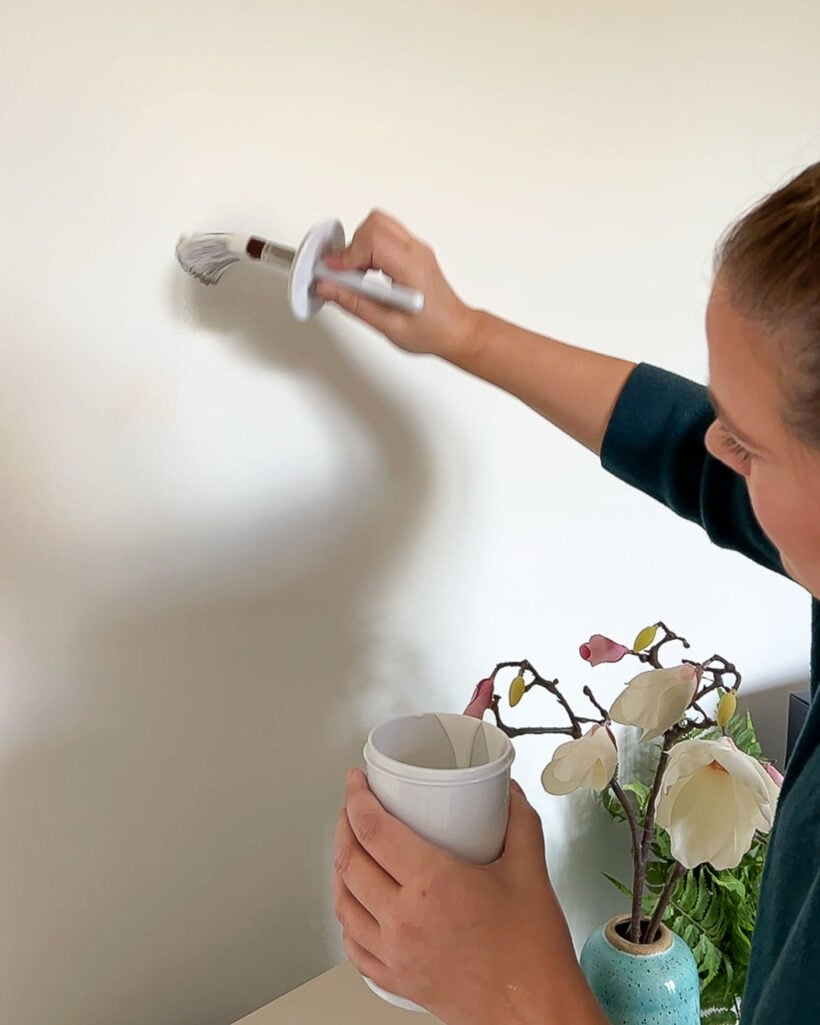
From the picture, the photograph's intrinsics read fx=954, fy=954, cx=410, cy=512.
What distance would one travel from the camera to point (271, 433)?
0.66 meters

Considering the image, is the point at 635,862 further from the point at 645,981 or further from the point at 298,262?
the point at 298,262

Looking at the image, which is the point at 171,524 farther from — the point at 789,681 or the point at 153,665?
the point at 789,681

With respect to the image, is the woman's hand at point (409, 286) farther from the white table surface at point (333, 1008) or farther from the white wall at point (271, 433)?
the white table surface at point (333, 1008)

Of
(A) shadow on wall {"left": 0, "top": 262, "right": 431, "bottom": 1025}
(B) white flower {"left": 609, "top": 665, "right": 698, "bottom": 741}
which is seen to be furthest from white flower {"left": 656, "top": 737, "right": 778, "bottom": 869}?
(A) shadow on wall {"left": 0, "top": 262, "right": 431, "bottom": 1025}

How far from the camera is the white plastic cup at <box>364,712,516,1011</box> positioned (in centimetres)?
51

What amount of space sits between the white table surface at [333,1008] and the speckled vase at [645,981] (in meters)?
0.13

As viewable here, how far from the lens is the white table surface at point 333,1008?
0.66m

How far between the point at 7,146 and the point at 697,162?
0.59 metres

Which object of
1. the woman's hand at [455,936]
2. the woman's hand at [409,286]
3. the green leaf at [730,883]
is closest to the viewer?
the woman's hand at [455,936]

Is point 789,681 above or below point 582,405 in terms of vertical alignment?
below

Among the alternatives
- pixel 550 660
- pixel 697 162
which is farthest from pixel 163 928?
pixel 697 162

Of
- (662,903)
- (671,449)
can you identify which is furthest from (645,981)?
(671,449)

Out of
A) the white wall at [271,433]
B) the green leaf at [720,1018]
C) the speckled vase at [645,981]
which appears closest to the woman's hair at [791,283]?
the white wall at [271,433]

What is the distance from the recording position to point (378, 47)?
0.65 metres
